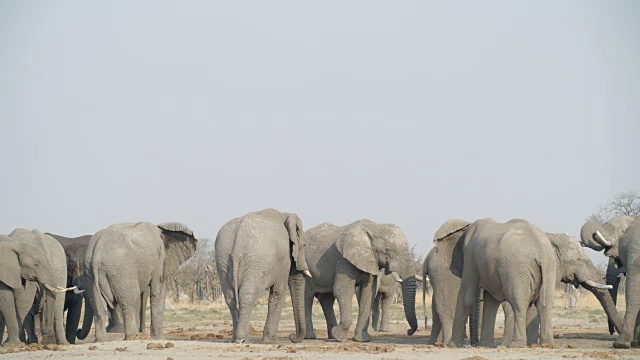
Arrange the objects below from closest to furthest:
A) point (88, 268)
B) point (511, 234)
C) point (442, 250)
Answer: point (511, 234) < point (442, 250) < point (88, 268)

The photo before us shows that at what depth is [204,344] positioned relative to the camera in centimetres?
→ 2034

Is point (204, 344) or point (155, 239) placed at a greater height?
point (155, 239)

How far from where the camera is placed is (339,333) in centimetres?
2323

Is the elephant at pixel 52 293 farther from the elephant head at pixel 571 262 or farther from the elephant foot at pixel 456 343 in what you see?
the elephant head at pixel 571 262

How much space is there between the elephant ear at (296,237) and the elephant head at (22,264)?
4.49 m

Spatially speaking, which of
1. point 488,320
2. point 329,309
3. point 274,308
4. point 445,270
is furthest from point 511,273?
point 329,309

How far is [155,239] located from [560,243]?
7.97 metres

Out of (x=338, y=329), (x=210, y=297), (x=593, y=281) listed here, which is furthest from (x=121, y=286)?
(x=210, y=297)

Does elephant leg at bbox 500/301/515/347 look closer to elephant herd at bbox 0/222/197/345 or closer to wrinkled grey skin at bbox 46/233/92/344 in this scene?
elephant herd at bbox 0/222/197/345

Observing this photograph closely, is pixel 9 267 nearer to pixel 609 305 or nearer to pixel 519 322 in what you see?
pixel 519 322

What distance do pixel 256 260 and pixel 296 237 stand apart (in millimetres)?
1342

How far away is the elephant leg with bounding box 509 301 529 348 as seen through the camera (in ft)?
59.0

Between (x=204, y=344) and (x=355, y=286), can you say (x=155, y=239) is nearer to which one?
(x=204, y=344)

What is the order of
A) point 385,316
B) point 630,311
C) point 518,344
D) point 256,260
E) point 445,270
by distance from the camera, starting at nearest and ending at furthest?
1. point 518,344
2. point 630,311
3. point 256,260
4. point 445,270
5. point 385,316
